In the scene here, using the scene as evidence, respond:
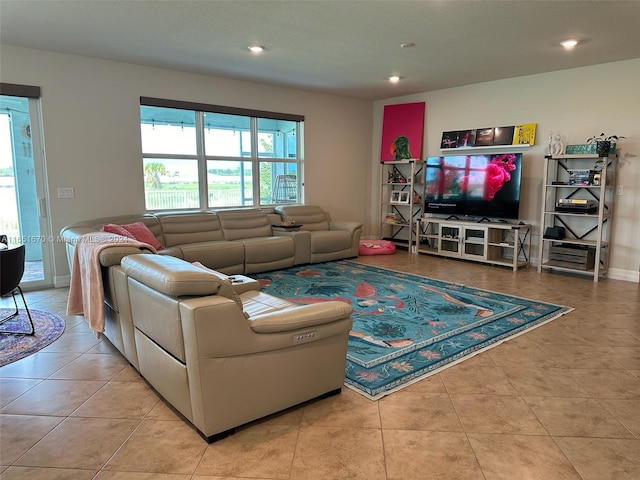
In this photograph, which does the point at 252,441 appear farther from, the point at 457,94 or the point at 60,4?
the point at 457,94

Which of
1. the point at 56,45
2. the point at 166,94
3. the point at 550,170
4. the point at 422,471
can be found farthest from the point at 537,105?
the point at 56,45

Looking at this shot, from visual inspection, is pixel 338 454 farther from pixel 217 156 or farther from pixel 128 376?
pixel 217 156

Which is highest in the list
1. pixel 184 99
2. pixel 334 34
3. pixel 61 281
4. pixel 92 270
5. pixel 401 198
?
pixel 334 34

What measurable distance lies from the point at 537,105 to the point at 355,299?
383cm

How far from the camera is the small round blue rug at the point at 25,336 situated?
10.3 feet

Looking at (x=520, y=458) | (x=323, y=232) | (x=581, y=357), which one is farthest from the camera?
(x=323, y=232)

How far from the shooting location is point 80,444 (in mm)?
2088

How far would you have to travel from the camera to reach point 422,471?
189 centimetres

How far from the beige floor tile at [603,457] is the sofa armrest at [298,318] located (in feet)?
4.13

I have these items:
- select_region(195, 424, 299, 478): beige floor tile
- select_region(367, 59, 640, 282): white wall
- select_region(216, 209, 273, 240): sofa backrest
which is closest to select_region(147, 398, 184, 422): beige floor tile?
select_region(195, 424, 299, 478): beige floor tile

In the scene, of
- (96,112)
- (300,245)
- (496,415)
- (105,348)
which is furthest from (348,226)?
(496,415)

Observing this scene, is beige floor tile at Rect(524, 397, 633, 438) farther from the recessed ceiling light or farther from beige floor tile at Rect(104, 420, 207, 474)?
the recessed ceiling light

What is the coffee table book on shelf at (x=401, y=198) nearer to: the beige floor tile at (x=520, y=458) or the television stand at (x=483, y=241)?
the television stand at (x=483, y=241)

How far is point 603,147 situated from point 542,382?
3.49 m
